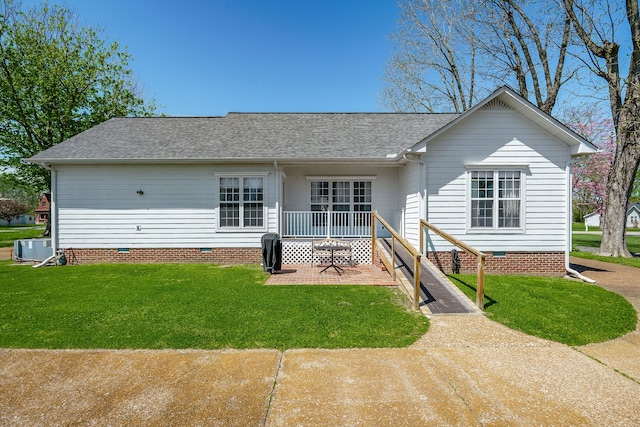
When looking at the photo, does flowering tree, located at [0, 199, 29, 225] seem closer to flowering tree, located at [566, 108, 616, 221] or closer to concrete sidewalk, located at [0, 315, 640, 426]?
concrete sidewalk, located at [0, 315, 640, 426]

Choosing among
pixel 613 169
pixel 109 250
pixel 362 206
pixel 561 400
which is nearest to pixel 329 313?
pixel 561 400

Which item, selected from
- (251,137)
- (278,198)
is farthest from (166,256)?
(251,137)

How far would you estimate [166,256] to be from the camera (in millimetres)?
11133

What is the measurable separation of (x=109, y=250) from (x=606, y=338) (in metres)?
13.5

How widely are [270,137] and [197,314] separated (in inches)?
322

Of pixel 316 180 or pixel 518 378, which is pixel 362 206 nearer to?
pixel 316 180

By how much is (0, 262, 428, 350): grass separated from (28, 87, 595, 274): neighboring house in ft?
8.64

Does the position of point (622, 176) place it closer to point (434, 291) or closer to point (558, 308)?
point (558, 308)

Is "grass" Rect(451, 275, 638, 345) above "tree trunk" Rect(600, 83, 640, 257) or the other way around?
the other way around

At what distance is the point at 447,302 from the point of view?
6.49 metres

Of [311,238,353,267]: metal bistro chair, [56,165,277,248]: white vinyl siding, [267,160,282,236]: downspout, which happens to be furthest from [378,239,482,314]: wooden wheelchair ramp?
[56,165,277,248]: white vinyl siding

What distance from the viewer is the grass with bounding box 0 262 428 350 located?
4617mm

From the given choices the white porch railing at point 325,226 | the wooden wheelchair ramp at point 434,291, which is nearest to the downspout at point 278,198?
the white porch railing at point 325,226

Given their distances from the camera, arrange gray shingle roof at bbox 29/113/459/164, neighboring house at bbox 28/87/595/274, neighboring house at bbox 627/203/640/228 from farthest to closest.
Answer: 1. neighboring house at bbox 627/203/640/228
2. gray shingle roof at bbox 29/113/459/164
3. neighboring house at bbox 28/87/595/274
